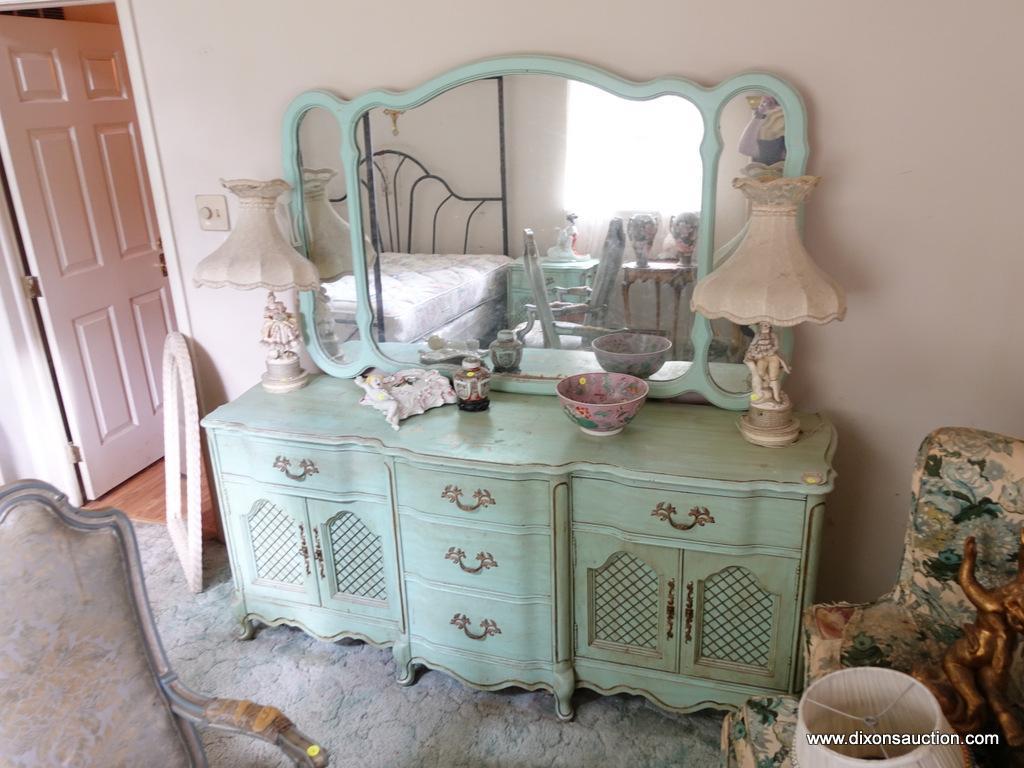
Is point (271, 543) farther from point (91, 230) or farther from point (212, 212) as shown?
point (91, 230)

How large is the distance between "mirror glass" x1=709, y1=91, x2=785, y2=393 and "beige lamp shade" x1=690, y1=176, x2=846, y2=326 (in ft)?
0.37

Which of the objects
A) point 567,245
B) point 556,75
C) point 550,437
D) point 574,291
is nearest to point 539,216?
point 567,245

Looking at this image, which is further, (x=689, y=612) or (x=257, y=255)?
(x=257, y=255)

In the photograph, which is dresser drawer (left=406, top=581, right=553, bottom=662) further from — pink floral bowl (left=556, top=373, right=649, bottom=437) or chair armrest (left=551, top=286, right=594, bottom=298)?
chair armrest (left=551, top=286, right=594, bottom=298)

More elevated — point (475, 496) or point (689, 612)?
point (475, 496)

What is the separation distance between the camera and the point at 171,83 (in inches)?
87.0

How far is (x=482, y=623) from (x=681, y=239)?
1.08 m

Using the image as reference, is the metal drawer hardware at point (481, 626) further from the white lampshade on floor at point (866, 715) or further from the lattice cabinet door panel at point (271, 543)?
the white lampshade on floor at point (866, 715)

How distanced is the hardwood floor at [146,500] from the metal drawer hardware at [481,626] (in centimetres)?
124

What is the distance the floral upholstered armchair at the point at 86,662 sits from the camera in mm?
1149

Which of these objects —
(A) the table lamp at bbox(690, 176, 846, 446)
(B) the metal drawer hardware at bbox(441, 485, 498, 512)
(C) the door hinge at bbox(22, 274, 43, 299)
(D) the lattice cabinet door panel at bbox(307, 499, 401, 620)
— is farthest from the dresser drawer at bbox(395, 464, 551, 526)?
(C) the door hinge at bbox(22, 274, 43, 299)

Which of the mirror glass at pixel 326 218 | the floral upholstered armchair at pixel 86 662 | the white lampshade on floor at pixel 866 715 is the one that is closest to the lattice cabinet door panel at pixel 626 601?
the white lampshade on floor at pixel 866 715

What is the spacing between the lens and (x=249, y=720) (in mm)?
1283

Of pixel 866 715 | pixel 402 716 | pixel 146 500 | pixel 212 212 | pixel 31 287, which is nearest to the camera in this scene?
pixel 866 715
